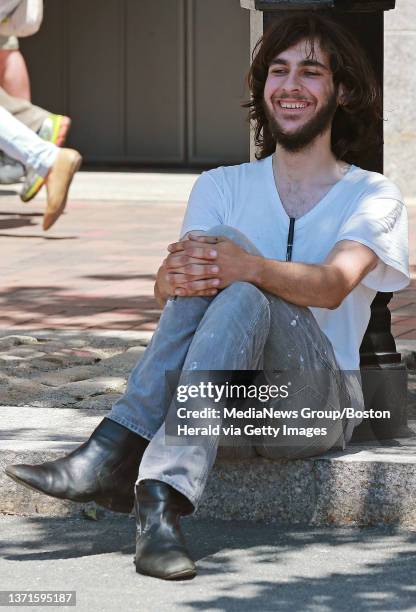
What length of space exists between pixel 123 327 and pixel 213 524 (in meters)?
2.49

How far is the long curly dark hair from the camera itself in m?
4.24

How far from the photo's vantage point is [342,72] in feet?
13.9

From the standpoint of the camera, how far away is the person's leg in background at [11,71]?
1125 centimetres

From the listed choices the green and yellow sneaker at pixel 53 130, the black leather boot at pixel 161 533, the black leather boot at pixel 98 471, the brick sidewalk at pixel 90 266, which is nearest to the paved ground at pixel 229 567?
the black leather boot at pixel 161 533

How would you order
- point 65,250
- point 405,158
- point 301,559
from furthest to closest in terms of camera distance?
point 405,158 < point 65,250 < point 301,559

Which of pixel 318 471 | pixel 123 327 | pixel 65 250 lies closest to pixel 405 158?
pixel 65 250

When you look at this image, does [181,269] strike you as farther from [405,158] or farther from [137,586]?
[405,158]

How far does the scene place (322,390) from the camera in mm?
3957

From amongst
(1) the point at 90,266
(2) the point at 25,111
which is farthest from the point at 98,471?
(2) the point at 25,111

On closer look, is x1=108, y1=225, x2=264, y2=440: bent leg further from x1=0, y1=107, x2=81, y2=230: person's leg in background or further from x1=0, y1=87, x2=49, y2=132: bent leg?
x1=0, y1=87, x2=49, y2=132: bent leg

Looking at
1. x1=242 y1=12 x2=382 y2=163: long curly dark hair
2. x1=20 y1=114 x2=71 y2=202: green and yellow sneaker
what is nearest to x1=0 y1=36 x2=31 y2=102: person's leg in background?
x1=20 y1=114 x2=71 y2=202: green and yellow sneaker

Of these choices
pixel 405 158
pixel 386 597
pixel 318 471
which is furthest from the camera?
pixel 405 158

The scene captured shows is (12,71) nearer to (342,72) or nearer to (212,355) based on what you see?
(342,72)

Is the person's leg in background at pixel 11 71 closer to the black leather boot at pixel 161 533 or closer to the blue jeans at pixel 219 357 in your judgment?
the blue jeans at pixel 219 357
